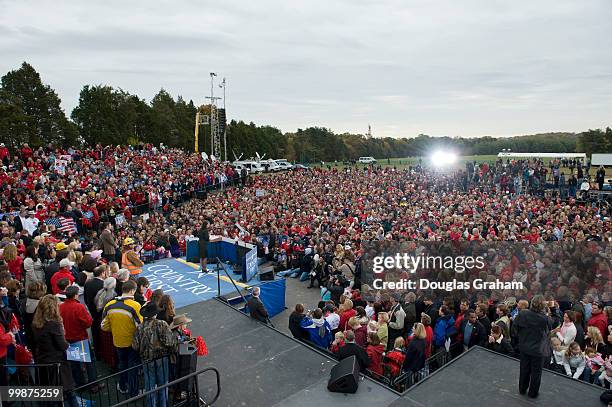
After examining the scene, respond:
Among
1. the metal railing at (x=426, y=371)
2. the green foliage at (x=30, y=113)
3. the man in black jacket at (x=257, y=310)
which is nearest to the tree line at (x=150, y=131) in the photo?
the green foliage at (x=30, y=113)

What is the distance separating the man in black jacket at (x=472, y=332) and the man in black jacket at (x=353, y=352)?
7.77ft

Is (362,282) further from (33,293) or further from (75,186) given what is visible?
(75,186)

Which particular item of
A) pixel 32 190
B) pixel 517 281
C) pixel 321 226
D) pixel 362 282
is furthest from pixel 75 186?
pixel 517 281

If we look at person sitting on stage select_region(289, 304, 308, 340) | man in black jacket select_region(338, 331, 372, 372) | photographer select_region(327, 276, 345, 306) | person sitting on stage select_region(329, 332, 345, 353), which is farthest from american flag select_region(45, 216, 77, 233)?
man in black jacket select_region(338, 331, 372, 372)

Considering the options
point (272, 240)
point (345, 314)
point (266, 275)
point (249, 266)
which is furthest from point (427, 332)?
point (272, 240)

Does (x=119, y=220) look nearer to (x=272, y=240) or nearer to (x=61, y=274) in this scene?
(x=272, y=240)

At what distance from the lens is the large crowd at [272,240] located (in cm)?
601

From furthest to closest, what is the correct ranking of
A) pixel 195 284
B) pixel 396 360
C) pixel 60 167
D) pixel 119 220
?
pixel 60 167, pixel 119 220, pixel 195 284, pixel 396 360

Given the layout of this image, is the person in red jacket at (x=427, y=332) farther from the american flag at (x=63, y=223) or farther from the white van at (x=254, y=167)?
the white van at (x=254, y=167)

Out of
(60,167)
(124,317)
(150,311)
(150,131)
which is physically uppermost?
(150,131)

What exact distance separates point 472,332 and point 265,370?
407 cm

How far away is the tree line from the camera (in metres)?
44.5

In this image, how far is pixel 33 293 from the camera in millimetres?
5648

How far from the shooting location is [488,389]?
257 inches
